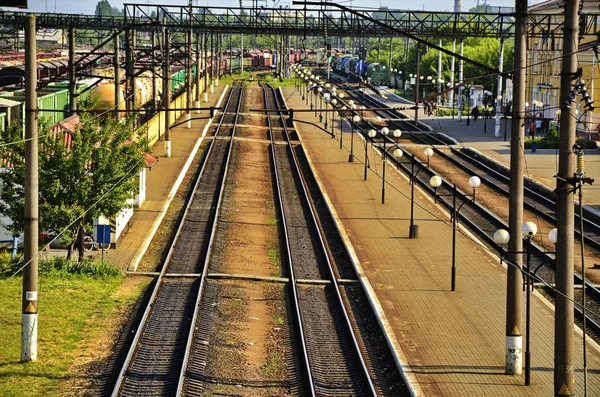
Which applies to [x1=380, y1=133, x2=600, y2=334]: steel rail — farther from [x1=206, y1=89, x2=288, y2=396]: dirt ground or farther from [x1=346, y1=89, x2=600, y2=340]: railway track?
[x1=206, y1=89, x2=288, y2=396]: dirt ground

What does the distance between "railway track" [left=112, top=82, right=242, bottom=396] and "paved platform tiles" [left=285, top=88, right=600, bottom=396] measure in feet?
13.2

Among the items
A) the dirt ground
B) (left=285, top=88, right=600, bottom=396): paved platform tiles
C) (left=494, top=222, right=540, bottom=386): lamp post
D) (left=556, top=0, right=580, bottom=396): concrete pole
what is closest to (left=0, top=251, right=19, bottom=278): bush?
the dirt ground

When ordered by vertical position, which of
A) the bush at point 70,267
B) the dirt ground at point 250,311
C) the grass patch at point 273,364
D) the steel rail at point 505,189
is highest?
the steel rail at point 505,189

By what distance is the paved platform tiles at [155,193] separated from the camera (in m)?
26.8

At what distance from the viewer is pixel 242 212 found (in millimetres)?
34969

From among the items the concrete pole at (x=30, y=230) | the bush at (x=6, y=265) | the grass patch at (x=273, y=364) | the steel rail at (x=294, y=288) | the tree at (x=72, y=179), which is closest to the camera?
the steel rail at (x=294, y=288)

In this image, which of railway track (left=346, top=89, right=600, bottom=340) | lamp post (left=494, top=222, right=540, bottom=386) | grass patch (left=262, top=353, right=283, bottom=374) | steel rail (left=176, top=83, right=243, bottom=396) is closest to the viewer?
steel rail (left=176, top=83, right=243, bottom=396)

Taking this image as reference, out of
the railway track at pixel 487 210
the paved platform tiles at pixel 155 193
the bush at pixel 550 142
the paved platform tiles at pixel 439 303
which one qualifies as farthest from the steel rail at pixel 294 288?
the bush at pixel 550 142

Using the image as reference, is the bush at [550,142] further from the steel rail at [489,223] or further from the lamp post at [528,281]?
the lamp post at [528,281]

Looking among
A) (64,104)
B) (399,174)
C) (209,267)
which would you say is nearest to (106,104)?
(64,104)

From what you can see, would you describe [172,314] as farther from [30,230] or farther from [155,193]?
[155,193]

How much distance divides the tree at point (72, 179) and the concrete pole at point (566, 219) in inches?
466

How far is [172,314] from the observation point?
2100 cm

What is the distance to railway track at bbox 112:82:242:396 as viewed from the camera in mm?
16375
